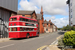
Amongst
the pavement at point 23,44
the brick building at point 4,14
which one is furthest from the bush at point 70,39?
the brick building at point 4,14

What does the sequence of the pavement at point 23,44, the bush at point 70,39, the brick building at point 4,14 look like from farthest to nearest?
the brick building at point 4,14
the pavement at point 23,44
the bush at point 70,39

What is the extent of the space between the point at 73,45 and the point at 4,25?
15531 mm

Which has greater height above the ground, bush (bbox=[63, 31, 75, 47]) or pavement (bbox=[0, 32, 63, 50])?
bush (bbox=[63, 31, 75, 47])

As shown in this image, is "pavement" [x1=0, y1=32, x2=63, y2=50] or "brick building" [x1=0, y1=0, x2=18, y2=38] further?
"brick building" [x1=0, y1=0, x2=18, y2=38]

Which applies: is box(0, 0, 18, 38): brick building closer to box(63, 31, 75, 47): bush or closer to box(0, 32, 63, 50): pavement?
box(0, 32, 63, 50): pavement

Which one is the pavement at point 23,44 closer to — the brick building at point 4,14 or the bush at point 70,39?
the bush at point 70,39

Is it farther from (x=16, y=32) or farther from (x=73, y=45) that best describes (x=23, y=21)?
(x=73, y=45)

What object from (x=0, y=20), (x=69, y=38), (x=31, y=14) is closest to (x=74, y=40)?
(x=69, y=38)

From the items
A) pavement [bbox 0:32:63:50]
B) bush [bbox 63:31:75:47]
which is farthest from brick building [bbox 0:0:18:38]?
bush [bbox 63:31:75:47]

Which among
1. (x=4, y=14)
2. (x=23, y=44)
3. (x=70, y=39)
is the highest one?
(x=4, y=14)

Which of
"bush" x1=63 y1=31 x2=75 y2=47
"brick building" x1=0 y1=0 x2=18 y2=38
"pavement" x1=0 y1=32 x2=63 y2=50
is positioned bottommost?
"pavement" x1=0 y1=32 x2=63 y2=50

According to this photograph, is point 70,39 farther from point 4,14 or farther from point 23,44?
point 4,14

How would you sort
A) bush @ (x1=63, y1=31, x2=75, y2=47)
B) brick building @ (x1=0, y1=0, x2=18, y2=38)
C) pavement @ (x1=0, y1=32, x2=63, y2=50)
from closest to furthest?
bush @ (x1=63, y1=31, x2=75, y2=47)
pavement @ (x1=0, y1=32, x2=63, y2=50)
brick building @ (x1=0, y1=0, x2=18, y2=38)

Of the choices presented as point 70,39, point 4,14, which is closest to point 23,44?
point 70,39
